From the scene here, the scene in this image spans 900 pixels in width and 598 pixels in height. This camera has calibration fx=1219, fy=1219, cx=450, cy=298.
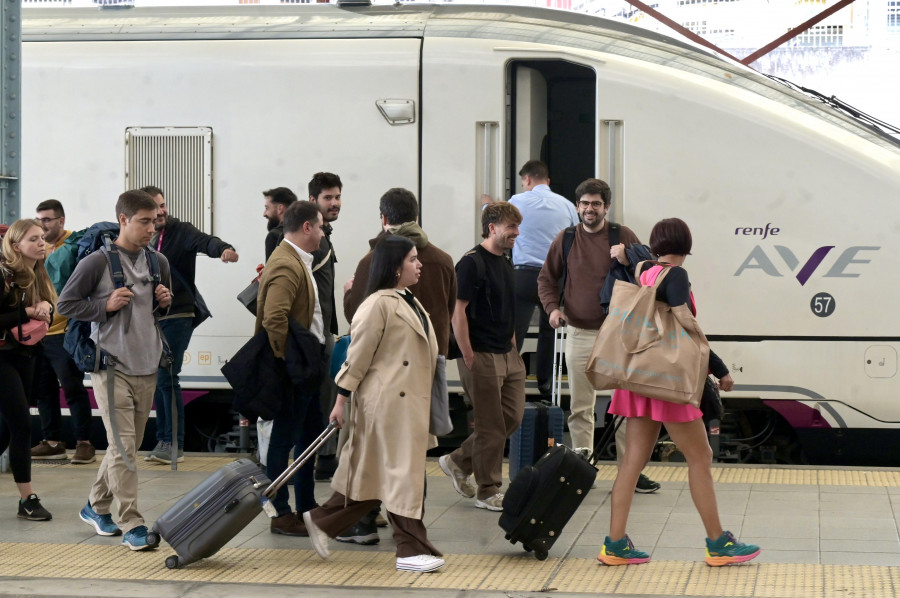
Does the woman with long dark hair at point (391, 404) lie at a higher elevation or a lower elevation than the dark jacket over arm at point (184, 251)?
lower

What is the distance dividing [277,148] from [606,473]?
3.18 metres

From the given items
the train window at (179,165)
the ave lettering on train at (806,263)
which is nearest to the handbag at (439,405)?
the ave lettering on train at (806,263)

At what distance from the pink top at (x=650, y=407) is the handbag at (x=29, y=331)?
3033 mm

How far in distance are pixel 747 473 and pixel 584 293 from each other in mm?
1684

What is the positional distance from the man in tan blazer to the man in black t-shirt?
861 millimetres

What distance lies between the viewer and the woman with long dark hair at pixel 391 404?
5449 mm

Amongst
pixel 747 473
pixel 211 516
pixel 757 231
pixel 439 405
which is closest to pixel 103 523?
pixel 211 516

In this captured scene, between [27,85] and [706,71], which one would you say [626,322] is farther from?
[27,85]

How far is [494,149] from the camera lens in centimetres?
838

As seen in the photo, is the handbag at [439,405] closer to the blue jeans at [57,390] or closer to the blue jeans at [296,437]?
the blue jeans at [296,437]

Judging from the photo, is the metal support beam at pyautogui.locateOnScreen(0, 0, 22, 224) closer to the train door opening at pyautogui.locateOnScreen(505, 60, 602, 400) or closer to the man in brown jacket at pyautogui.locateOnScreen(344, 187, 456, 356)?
the man in brown jacket at pyautogui.locateOnScreen(344, 187, 456, 356)

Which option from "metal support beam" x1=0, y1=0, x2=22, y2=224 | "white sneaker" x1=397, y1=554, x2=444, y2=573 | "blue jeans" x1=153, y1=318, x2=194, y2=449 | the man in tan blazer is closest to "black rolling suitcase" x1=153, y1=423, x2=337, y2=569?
the man in tan blazer

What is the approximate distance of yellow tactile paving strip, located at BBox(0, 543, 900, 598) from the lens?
523 centimetres

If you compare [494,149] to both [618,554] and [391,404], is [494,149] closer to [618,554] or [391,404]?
[391,404]
